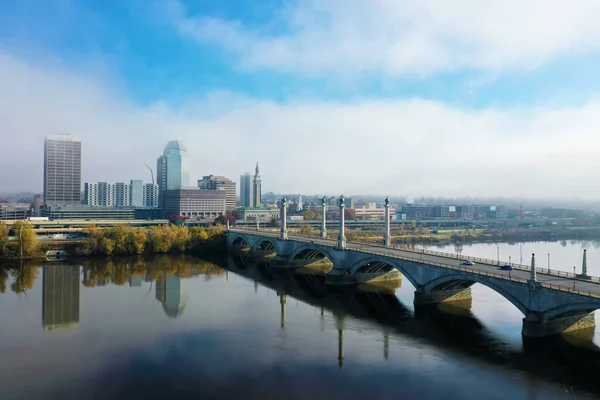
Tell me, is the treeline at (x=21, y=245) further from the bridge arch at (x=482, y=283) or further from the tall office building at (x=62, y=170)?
the tall office building at (x=62, y=170)

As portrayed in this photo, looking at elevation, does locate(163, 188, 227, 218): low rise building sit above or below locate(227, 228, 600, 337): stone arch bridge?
above

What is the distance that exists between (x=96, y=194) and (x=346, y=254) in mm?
160610

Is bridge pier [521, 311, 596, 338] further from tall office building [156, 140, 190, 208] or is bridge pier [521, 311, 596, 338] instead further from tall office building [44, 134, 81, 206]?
tall office building [156, 140, 190, 208]

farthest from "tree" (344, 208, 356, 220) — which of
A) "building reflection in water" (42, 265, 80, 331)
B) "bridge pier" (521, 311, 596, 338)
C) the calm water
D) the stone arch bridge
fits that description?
"bridge pier" (521, 311, 596, 338)

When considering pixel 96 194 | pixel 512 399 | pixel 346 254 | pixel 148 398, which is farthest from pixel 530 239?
pixel 96 194

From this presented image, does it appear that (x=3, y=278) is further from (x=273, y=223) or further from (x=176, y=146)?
(x=176, y=146)

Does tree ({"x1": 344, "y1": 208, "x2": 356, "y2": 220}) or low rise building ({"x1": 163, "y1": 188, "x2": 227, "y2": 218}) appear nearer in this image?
low rise building ({"x1": 163, "y1": 188, "x2": 227, "y2": 218})

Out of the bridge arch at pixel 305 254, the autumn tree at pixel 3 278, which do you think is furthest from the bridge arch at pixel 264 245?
the autumn tree at pixel 3 278

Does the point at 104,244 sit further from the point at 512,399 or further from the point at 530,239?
the point at 530,239

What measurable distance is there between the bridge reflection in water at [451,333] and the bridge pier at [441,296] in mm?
532

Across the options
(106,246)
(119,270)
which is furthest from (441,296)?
(106,246)

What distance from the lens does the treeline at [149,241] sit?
204 ft

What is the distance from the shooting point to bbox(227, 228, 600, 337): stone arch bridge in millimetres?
25391

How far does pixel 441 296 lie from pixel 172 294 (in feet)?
71.5
